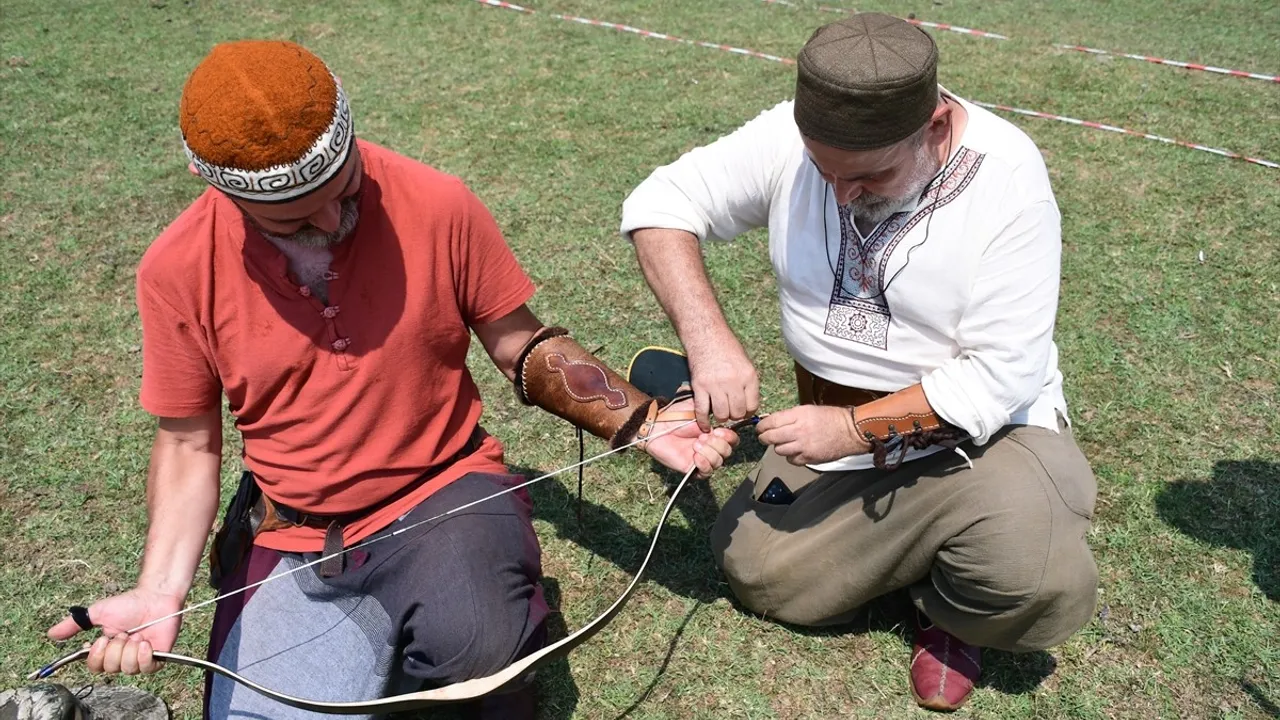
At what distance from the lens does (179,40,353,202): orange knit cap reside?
187cm

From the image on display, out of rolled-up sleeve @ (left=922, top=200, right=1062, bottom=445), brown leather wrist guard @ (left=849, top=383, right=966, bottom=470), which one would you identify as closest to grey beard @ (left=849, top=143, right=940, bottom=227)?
rolled-up sleeve @ (left=922, top=200, right=1062, bottom=445)

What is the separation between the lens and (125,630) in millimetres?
2188

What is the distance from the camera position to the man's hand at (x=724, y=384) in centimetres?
247

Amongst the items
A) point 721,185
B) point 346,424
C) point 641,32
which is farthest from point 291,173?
point 641,32

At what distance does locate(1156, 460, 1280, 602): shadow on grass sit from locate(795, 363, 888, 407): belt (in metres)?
1.43

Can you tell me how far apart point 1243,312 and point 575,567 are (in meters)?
3.27

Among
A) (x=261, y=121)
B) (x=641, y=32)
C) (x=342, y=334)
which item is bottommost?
(x=641, y=32)

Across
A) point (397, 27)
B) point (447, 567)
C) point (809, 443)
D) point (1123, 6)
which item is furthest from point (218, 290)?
point (1123, 6)

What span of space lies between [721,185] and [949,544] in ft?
3.73

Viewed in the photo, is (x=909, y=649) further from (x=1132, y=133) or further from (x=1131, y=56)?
(x=1131, y=56)

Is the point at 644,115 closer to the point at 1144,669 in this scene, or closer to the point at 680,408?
the point at 680,408

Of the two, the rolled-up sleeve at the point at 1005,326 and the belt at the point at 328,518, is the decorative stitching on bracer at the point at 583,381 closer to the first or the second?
the belt at the point at 328,518

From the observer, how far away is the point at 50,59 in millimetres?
6871

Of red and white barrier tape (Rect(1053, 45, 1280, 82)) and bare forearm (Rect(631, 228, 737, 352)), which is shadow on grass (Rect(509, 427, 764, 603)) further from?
red and white barrier tape (Rect(1053, 45, 1280, 82))
